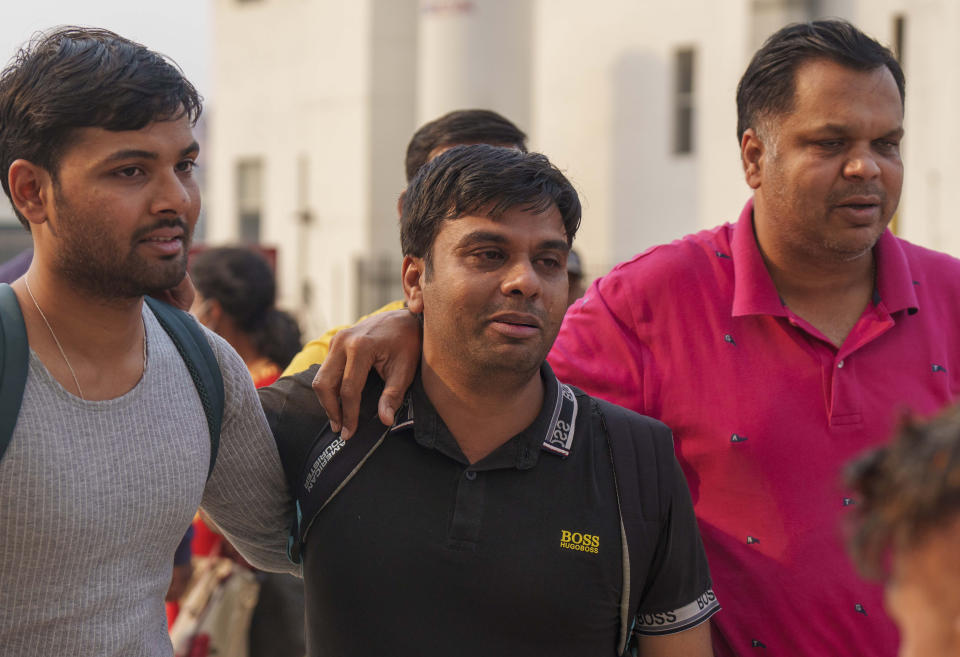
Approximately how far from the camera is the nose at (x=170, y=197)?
2.42 meters

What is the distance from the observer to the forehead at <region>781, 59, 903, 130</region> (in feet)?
9.37

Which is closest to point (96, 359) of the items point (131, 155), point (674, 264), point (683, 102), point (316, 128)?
point (131, 155)

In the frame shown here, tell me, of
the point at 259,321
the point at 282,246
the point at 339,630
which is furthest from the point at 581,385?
the point at 282,246

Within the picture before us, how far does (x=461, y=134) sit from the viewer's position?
3.99 metres

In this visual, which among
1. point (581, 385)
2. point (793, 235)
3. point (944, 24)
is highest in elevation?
point (944, 24)

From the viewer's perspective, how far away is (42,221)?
243cm

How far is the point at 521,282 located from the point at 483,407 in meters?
0.32

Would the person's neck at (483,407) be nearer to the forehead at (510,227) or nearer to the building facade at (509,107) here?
the forehead at (510,227)

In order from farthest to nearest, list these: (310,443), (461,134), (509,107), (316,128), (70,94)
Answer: (316,128) < (509,107) < (461,134) < (310,443) < (70,94)

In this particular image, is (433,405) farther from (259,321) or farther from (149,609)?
(259,321)

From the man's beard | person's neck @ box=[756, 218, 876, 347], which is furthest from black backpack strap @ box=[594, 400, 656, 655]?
the man's beard

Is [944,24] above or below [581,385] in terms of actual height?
above

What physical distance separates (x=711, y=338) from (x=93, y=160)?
1.56 metres

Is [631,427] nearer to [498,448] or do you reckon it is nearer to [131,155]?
[498,448]
